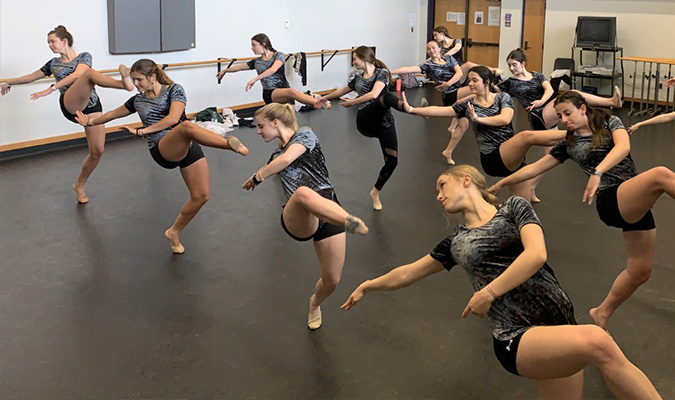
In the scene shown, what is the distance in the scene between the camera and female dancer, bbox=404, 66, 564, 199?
4.78 metres

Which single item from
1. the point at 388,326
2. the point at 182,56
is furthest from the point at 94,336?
the point at 182,56

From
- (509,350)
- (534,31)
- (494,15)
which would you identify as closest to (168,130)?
(509,350)

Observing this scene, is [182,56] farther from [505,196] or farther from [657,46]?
[657,46]

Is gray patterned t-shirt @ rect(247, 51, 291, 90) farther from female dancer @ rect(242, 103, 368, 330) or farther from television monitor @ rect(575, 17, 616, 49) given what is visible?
television monitor @ rect(575, 17, 616, 49)

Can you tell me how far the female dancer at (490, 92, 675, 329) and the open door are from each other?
958 centimetres

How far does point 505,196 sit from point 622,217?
10.1 feet

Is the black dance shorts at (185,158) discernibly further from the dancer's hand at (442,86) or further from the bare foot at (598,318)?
the dancer's hand at (442,86)

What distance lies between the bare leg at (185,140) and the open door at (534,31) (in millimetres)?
9488

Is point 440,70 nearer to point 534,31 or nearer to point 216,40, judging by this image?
point 216,40

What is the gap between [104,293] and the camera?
4605mm

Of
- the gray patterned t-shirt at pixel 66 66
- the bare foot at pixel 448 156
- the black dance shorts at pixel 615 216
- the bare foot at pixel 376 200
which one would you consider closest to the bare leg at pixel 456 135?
the bare foot at pixel 448 156

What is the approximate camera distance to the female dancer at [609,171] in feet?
11.5

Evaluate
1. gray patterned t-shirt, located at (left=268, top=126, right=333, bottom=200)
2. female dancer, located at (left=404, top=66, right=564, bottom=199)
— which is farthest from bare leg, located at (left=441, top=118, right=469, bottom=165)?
gray patterned t-shirt, located at (left=268, top=126, right=333, bottom=200)

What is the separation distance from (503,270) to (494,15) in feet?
38.9
